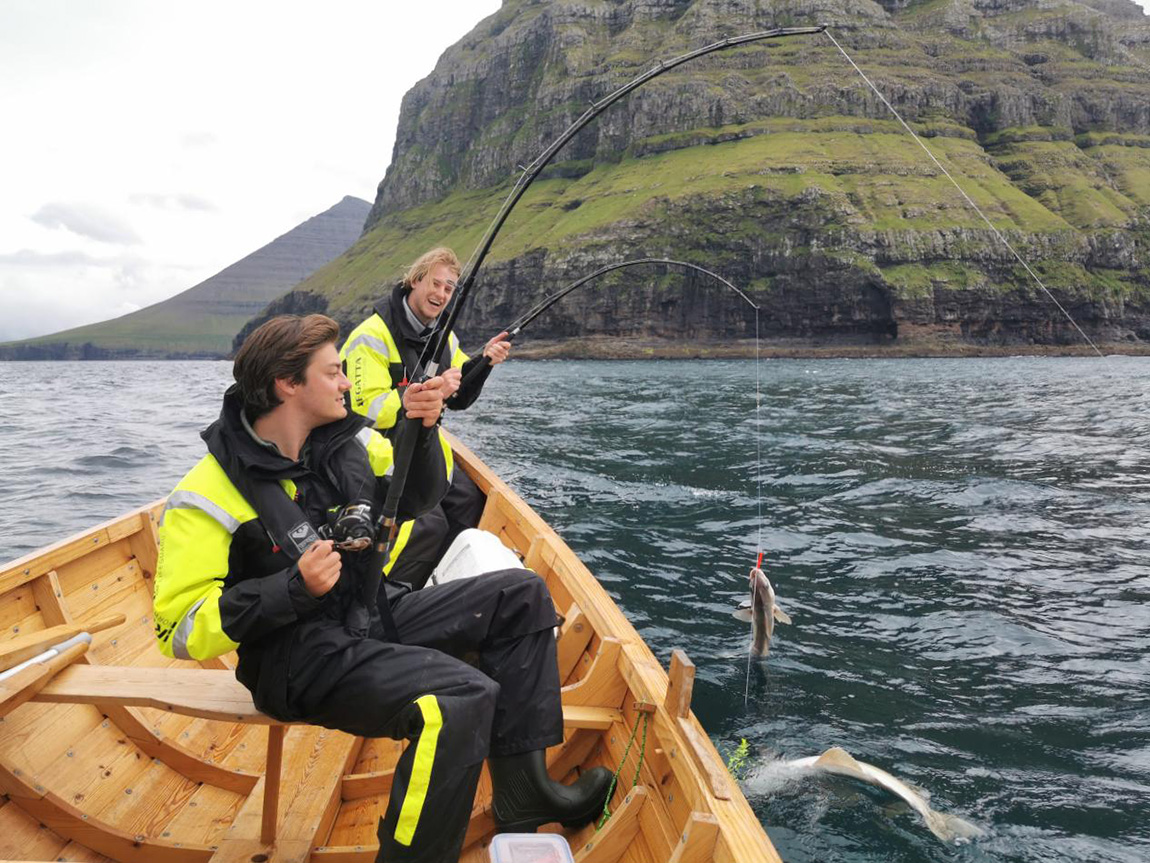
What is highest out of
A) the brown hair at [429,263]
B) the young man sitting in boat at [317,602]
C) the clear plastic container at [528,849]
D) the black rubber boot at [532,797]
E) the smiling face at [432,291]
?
the brown hair at [429,263]

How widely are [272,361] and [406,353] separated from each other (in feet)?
8.66

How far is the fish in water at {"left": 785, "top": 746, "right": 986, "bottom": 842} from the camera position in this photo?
15.4ft

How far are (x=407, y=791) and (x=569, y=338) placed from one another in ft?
291

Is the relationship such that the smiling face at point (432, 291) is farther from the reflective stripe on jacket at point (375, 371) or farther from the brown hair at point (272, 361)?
the brown hair at point (272, 361)

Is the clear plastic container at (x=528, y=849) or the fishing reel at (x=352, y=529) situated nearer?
the clear plastic container at (x=528, y=849)

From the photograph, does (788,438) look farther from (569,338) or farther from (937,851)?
(569,338)

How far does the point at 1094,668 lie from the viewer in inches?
270

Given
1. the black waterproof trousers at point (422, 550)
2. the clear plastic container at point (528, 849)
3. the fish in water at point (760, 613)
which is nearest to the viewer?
the clear plastic container at point (528, 849)

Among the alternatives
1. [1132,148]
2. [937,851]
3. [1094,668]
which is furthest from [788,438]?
[1132,148]

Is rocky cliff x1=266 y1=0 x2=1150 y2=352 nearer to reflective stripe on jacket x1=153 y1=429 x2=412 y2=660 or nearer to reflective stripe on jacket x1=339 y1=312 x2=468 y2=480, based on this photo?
reflective stripe on jacket x1=339 y1=312 x2=468 y2=480

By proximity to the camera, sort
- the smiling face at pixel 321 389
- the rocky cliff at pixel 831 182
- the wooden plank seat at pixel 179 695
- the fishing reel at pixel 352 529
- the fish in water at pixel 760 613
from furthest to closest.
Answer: the rocky cliff at pixel 831 182 < the fish in water at pixel 760 613 < the wooden plank seat at pixel 179 695 < the smiling face at pixel 321 389 < the fishing reel at pixel 352 529

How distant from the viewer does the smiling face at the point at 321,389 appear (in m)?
2.89

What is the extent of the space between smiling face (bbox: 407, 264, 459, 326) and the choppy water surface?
3.86m

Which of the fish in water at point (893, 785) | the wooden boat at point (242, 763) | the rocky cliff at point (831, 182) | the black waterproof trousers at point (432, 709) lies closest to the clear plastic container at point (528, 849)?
the black waterproof trousers at point (432, 709)
